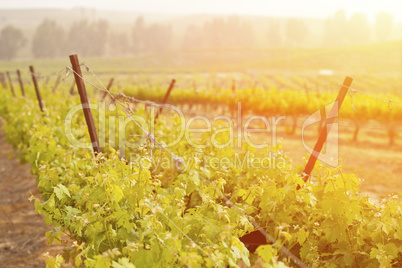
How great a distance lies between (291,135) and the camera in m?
18.9

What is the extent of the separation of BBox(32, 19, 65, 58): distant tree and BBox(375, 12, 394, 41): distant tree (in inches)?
4057

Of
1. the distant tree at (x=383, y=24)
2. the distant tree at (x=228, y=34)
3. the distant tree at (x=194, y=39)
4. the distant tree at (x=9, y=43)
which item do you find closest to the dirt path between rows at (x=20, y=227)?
the distant tree at (x=9, y=43)

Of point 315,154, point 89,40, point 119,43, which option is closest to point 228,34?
point 119,43

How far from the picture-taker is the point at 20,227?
775 centimetres

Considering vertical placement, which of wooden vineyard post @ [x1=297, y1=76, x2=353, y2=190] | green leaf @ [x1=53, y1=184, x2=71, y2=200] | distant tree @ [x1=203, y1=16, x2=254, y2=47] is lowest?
green leaf @ [x1=53, y1=184, x2=71, y2=200]

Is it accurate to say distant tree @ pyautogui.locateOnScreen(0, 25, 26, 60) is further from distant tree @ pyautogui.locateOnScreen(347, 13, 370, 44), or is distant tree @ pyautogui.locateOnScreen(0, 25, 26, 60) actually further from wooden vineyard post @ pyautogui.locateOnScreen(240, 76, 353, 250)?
wooden vineyard post @ pyautogui.locateOnScreen(240, 76, 353, 250)

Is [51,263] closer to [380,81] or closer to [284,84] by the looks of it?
[284,84]

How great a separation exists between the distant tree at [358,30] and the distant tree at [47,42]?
9876cm

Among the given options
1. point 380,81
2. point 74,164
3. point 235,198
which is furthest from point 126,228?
point 380,81

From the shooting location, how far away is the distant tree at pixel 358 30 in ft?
481

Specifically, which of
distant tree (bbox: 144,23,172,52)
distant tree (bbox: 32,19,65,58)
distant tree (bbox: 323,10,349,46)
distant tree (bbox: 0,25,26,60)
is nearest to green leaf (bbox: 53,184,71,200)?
distant tree (bbox: 0,25,26,60)

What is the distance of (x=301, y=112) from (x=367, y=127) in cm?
381

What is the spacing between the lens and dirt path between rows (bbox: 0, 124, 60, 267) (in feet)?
21.7

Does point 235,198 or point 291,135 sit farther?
point 291,135
